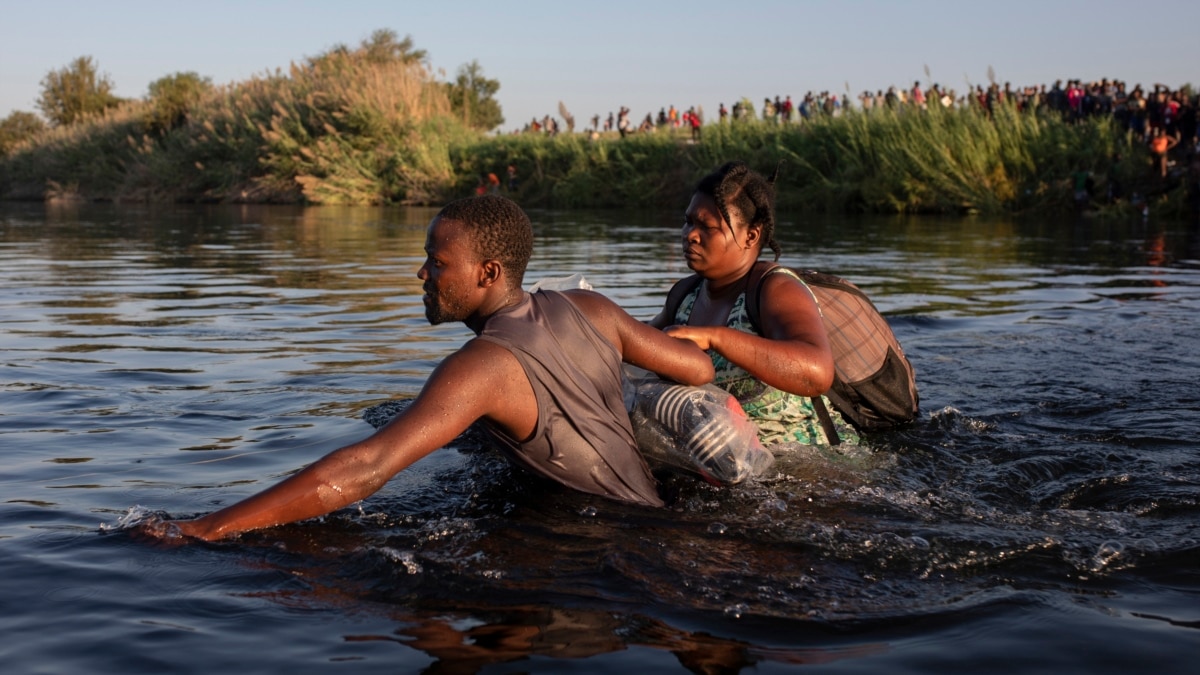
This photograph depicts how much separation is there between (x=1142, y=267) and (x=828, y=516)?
11.6m

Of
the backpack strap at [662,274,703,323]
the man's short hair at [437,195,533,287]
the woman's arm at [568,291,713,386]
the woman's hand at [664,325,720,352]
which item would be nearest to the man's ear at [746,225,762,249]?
the backpack strap at [662,274,703,323]

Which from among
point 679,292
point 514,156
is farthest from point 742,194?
point 514,156

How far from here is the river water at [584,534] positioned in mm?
3146

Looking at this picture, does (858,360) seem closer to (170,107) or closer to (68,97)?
(170,107)

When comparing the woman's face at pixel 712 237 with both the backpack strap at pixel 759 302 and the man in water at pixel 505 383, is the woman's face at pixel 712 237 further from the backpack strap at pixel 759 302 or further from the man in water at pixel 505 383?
the man in water at pixel 505 383

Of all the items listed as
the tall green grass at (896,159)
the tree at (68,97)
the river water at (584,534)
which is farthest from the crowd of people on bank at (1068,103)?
the tree at (68,97)

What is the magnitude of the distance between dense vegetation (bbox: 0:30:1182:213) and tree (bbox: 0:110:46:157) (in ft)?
51.4

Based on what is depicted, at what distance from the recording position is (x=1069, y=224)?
23.7 metres

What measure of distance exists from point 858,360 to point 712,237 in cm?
89

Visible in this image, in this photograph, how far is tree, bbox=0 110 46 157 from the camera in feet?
220

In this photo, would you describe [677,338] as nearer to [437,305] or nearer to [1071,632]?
[437,305]

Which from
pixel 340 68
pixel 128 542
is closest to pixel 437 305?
pixel 128 542

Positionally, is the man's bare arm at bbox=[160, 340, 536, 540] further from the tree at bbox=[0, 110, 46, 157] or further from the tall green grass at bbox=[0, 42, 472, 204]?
the tree at bbox=[0, 110, 46, 157]

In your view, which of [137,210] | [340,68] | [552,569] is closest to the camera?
[552,569]
